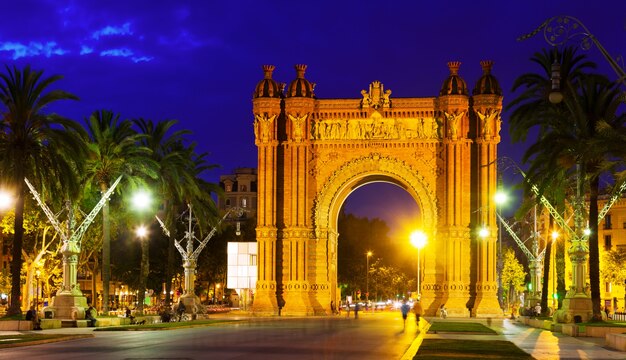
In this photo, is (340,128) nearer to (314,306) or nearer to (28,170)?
(314,306)

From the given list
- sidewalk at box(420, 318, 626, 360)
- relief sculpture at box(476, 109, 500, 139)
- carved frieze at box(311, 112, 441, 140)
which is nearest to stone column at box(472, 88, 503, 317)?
relief sculpture at box(476, 109, 500, 139)

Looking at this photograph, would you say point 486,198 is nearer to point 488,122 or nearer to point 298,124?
point 488,122

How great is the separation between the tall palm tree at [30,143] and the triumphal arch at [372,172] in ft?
81.3

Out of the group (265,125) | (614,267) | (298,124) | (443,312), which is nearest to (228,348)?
(443,312)

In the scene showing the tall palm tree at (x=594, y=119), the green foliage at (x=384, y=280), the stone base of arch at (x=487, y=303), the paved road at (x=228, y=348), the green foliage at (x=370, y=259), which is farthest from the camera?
the green foliage at (x=384, y=280)

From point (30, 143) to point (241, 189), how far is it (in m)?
107

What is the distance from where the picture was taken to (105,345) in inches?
1210

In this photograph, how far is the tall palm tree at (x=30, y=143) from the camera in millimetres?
44875

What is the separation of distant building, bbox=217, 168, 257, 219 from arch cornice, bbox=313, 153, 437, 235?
78913 mm

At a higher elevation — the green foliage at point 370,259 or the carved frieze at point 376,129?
the carved frieze at point 376,129

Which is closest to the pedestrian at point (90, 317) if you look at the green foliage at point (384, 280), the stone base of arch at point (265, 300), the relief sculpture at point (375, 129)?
the stone base of arch at point (265, 300)

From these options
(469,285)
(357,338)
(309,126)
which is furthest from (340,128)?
(357,338)

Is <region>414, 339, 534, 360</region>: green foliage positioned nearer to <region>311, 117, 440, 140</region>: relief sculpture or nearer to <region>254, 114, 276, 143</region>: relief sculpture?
<region>311, 117, 440, 140</region>: relief sculpture

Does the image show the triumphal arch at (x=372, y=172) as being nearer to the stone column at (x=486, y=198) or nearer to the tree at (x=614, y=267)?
the stone column at (x=486, y=198)
